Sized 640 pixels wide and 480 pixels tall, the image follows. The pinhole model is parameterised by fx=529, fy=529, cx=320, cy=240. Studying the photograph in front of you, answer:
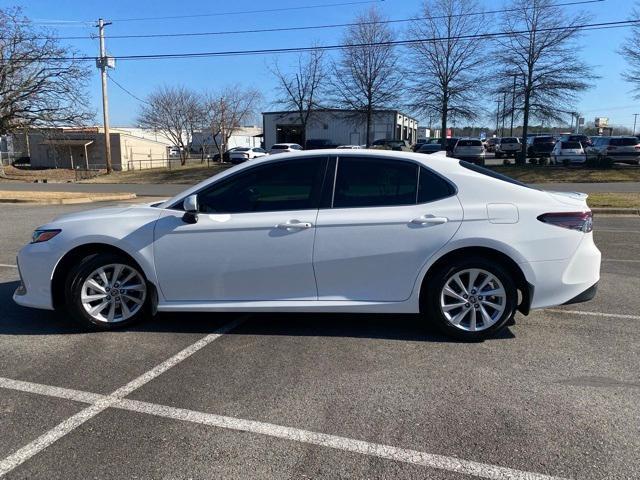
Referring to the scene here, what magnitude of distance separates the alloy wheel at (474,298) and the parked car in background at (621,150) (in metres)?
30.1

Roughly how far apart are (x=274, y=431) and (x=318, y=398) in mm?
493

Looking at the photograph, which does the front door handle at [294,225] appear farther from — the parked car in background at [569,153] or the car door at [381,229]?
the parked car in background at [569,153]

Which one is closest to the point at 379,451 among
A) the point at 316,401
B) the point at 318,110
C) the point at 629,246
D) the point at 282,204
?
the point at 316,401

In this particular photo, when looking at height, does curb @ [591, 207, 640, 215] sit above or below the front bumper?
below

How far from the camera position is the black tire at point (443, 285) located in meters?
4.42

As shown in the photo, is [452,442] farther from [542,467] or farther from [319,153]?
[319,153]

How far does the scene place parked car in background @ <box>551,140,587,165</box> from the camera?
31536mm

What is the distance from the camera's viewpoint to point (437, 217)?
4.41 metres

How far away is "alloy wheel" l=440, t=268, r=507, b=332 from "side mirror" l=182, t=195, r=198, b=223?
2188 millimetres

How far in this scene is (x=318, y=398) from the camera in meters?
3.55

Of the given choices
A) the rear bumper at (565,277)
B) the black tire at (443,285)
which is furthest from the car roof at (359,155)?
the rear bumper at (565,277)

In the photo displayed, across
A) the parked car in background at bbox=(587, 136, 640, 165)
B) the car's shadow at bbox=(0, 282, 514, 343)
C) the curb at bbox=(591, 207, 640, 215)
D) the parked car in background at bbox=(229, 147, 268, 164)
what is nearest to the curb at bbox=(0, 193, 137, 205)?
the car's shadow at bbox=(0, 282, 514, 343)

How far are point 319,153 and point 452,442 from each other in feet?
8.81

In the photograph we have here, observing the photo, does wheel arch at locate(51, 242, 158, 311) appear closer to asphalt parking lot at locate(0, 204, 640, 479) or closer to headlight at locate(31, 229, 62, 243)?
headlight at locate(31, 229, 62, 243)
